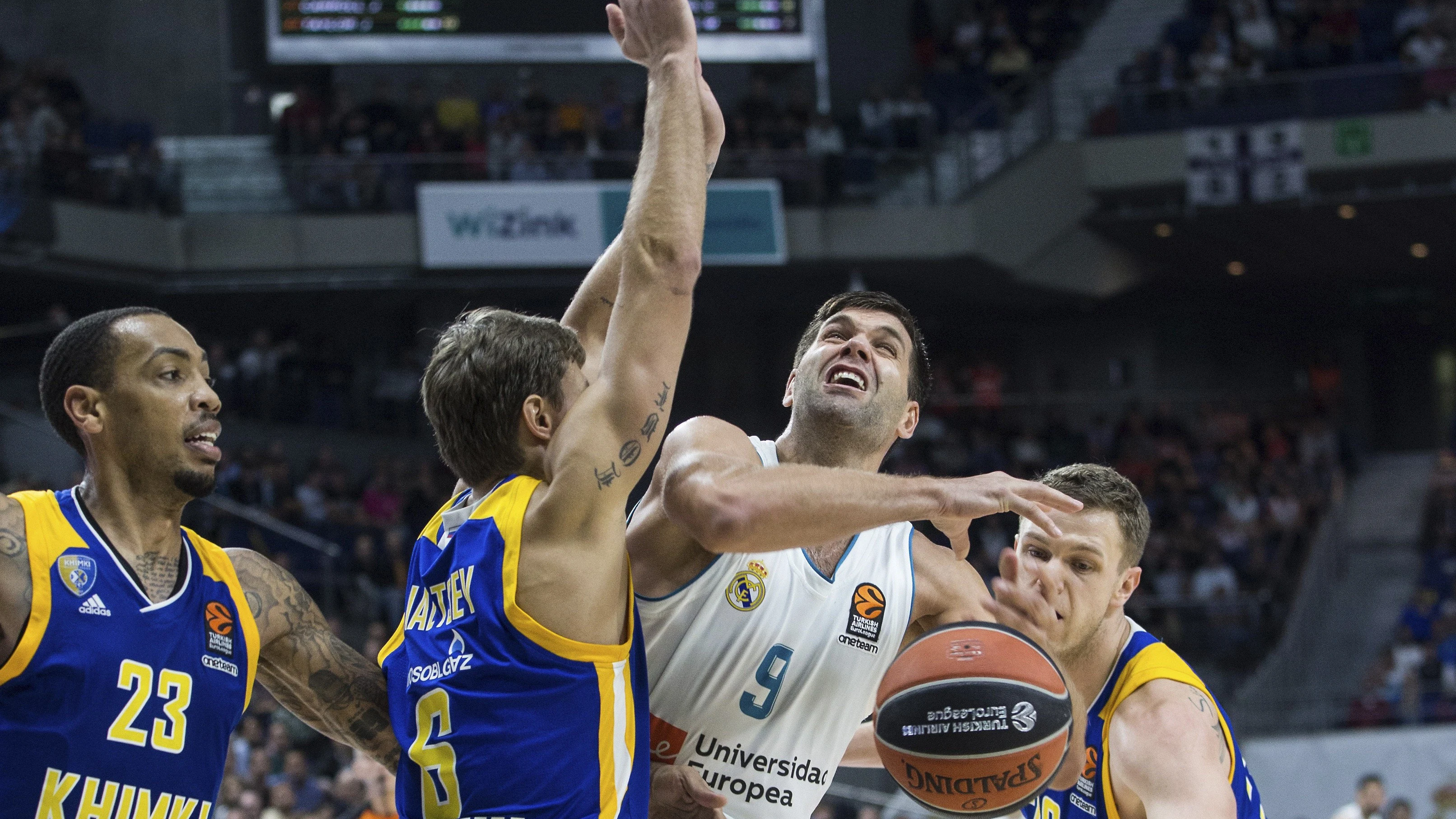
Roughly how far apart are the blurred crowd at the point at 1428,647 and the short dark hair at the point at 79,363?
13.4 meters

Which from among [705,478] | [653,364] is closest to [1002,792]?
[705,478]

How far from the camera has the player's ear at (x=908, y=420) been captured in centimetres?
446

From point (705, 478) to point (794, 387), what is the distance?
3.30 feet

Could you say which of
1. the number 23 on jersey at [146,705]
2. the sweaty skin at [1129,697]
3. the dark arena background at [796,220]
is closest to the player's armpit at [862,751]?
the sweaty skin at [1129,697]

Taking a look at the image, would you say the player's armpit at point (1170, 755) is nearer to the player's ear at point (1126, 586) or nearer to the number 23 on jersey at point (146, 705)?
the player's ear at point (1126, 586)

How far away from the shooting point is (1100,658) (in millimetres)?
4281

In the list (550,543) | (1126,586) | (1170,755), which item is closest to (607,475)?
(550,543)

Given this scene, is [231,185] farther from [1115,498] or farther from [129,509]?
[1115,498]

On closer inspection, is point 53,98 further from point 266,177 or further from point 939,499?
point 939,499

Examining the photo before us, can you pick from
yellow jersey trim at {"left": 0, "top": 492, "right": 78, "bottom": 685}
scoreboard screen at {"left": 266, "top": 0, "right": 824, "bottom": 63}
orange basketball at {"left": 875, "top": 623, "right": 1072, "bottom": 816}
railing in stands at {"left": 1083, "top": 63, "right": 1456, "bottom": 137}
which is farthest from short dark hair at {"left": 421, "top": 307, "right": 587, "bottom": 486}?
railing in stands at {"left": 1083, "top": 63, "right": 1456, "bottom": 137}

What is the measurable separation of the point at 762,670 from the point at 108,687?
1675 mm

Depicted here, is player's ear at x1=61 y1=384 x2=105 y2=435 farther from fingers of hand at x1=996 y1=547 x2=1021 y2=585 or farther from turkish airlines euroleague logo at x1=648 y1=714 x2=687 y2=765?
fingers of hand at x1=996 y1=547 x2=1021 y2=585

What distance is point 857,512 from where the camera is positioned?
11.1 ft

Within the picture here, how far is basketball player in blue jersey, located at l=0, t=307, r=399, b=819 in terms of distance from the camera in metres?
3.55
